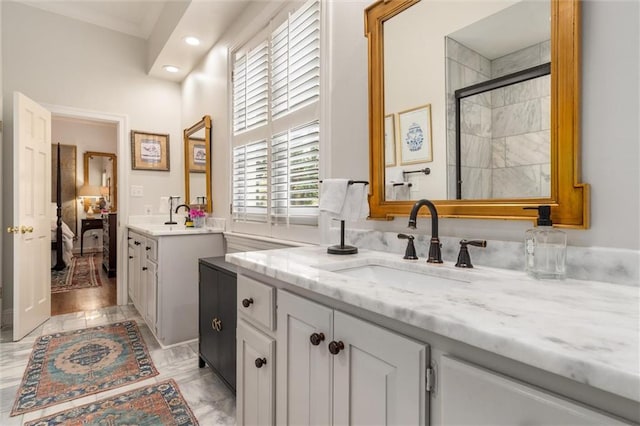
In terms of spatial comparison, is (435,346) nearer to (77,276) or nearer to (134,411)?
(134,411)

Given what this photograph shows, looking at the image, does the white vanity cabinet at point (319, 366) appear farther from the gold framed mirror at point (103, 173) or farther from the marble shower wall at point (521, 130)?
the gold framed mirror at point (103, 173)

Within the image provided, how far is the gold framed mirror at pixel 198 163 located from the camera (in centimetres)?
340

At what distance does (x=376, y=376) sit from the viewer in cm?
77

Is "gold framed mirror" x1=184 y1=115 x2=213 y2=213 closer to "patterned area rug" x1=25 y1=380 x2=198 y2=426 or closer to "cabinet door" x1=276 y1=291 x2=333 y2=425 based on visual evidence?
"patterned area rug" x1=25 y1=380 x2=198 y2=426

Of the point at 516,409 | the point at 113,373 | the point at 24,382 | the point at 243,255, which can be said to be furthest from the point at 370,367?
the point at 24,382

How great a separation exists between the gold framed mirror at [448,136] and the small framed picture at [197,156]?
7.88ft

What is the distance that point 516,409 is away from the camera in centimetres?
52

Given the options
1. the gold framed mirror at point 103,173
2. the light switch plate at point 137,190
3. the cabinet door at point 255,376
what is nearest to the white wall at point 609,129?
the cabinet door at point 255,376

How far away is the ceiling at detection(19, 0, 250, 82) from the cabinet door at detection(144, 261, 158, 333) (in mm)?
2079

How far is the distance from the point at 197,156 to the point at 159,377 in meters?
2.33

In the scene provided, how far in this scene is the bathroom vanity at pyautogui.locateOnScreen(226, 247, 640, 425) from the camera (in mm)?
472

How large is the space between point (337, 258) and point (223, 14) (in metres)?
2.44

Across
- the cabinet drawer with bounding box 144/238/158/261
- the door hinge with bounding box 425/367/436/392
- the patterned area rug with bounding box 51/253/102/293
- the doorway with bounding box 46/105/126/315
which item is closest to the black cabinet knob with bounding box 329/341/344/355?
the door hinge with bounding box 425/367/436/392

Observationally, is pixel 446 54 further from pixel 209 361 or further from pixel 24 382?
pixel 24 382
